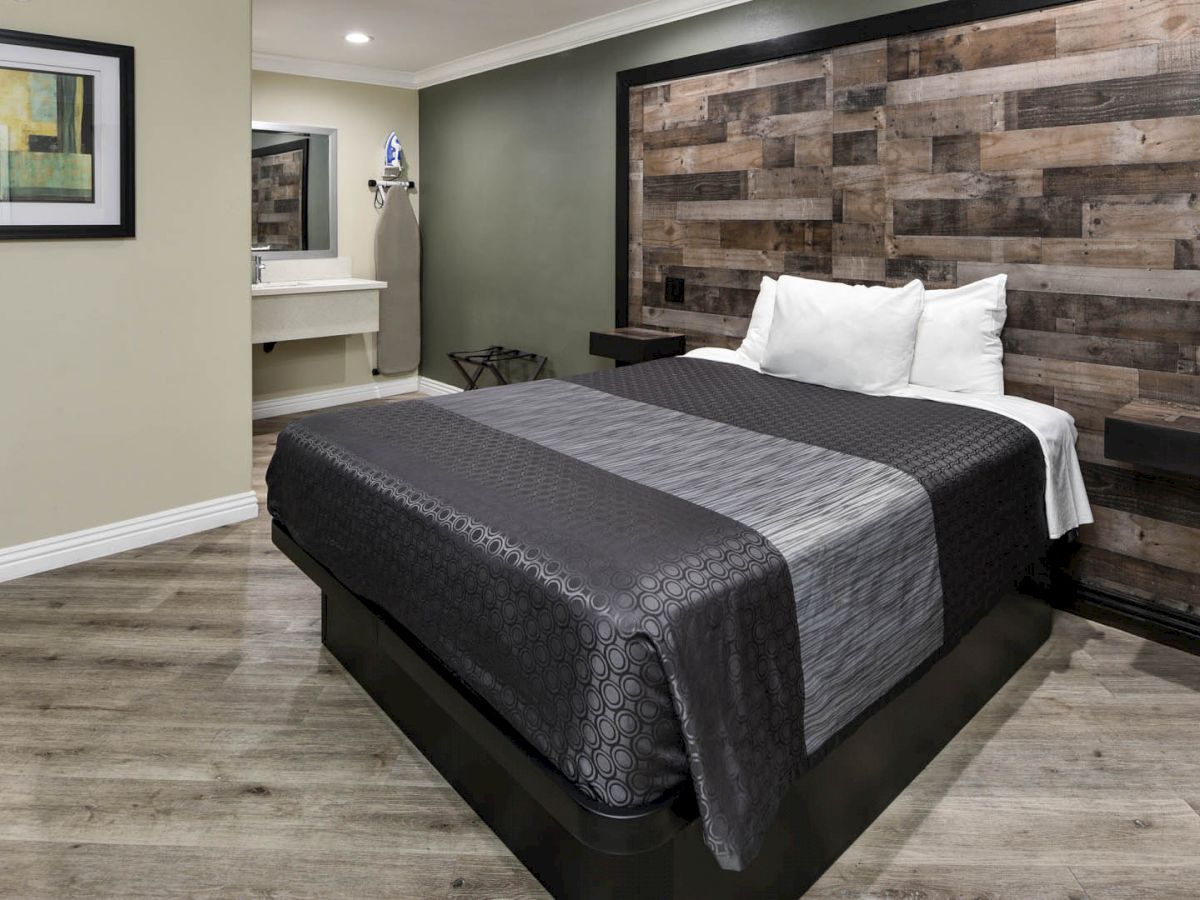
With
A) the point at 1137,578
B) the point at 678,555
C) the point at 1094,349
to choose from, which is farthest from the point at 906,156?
the point at 678,555

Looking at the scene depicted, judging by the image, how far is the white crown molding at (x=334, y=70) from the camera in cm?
534

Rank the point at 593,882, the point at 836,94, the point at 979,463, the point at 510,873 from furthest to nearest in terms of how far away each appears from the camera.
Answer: the point at 836,94
the point at 979,463
the point at 510,873
the point at 593,882

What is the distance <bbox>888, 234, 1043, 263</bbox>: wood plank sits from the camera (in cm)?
305

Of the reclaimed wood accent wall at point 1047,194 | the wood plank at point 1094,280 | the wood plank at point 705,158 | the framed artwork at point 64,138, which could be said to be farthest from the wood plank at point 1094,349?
the framed artwork at point 64,138

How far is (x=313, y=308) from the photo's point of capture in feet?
17.6

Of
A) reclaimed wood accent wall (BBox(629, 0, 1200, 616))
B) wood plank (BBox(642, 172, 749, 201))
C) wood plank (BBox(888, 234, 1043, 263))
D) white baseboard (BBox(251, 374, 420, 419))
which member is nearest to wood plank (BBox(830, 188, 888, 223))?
reclaimed wood accent wall (BBox(629, 0, 1200, 616))

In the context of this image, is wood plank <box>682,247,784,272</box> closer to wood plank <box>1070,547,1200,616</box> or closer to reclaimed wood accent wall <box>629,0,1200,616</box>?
reclaimed wood accent wall <box>629,0,1200,616</box>

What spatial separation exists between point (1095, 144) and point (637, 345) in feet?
6.59

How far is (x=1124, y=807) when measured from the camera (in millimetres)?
2043

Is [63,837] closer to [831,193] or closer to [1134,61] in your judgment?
[831,193]

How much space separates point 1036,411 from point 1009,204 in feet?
2.58

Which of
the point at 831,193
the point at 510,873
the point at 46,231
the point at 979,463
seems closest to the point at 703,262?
the point at 831,193

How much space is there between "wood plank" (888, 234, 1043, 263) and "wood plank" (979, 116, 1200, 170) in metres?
0.26

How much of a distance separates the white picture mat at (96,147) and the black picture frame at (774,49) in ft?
7.55
